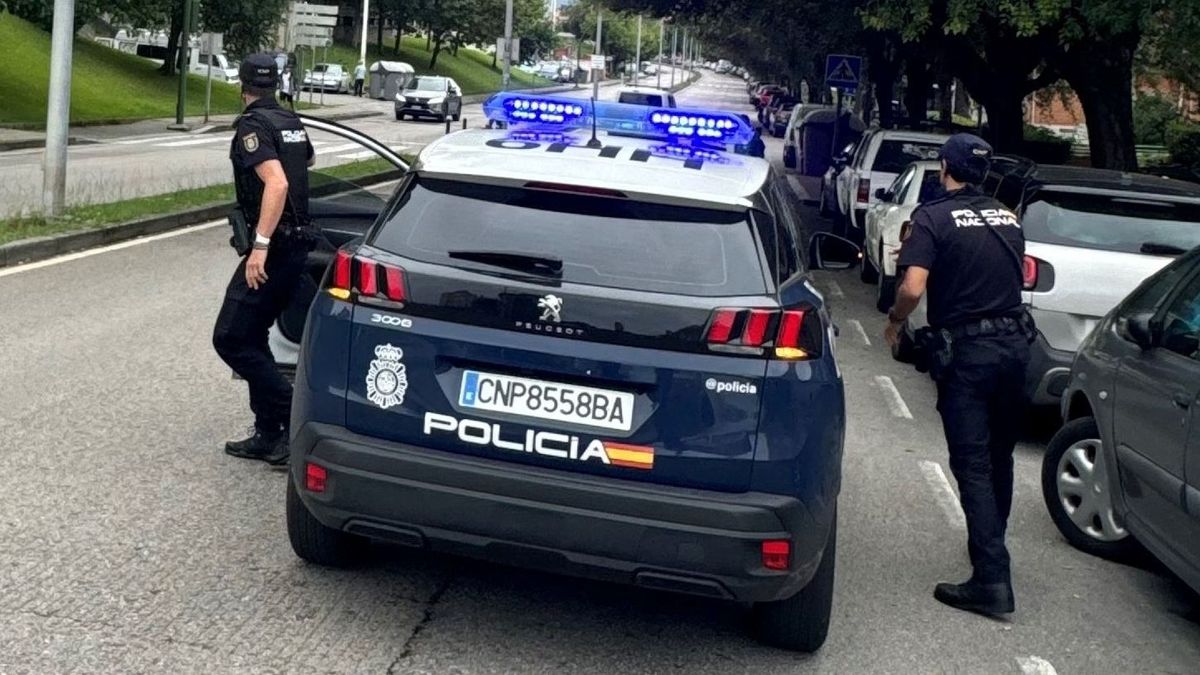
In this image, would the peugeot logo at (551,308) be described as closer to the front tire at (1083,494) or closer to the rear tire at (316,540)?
the rear tire at (316,540)

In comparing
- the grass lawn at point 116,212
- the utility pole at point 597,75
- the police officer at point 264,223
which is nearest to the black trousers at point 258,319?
the police officer at point 264,223

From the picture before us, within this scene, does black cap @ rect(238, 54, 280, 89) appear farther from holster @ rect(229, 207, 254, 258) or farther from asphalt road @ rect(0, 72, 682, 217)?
asphalt road @ rect(0, 72, 682, 217)

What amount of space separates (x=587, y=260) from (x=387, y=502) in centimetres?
97

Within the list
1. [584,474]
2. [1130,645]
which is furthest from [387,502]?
[1130,645]

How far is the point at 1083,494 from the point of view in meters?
7.05

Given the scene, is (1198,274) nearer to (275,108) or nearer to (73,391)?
(275,108)

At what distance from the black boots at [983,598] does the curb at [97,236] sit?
8976 millimetres

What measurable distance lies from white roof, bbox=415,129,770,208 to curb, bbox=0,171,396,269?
8.38m

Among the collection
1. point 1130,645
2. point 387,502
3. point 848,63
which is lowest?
point 1130,645

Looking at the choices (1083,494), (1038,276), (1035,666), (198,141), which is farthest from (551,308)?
(198,141)

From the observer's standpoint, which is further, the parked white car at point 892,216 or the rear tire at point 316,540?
the parked white car at point 892,216

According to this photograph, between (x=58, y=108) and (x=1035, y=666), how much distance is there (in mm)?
12469

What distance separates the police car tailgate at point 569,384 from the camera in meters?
4.67

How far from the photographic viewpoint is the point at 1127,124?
2225 centimetres
